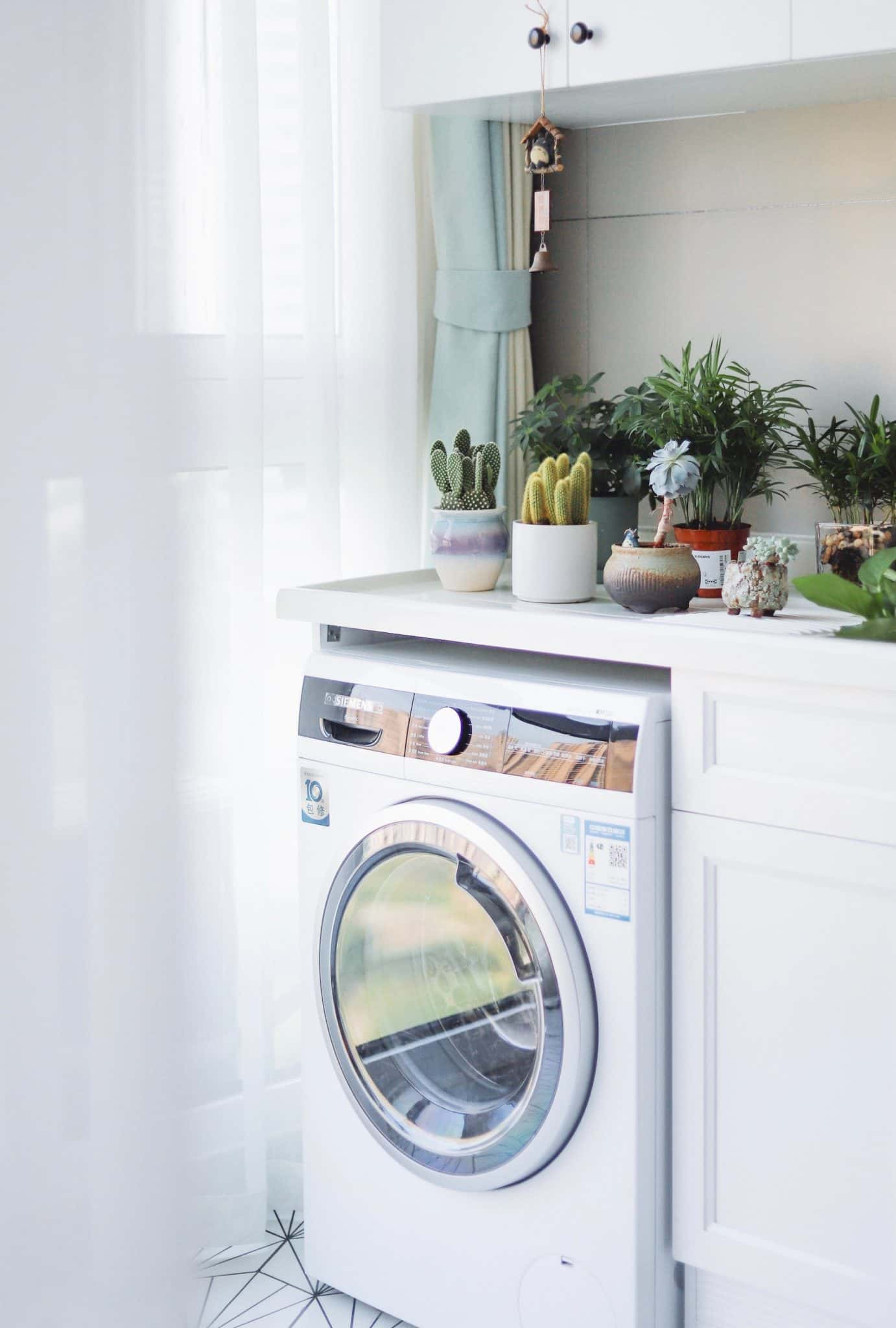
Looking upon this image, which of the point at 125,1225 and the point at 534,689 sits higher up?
the point at 534,689

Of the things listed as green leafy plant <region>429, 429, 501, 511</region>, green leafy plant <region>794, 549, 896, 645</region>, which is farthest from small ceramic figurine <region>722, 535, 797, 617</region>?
green leafy plant <region>429, 429, 501, 511</region>

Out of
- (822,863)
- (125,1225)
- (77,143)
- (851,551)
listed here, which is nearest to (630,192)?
(851,551)

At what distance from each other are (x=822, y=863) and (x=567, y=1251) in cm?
61

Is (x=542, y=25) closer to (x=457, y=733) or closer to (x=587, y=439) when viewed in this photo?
(x=587, y=439)

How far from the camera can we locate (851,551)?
5.65 feet

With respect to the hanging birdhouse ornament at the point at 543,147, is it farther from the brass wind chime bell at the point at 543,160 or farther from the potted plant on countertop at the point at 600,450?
the potted plant on countertop at the point at 600,450

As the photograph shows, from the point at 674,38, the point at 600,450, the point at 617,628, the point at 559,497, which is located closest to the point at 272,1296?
the point at 617,628

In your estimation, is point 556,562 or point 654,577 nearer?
point 654,577

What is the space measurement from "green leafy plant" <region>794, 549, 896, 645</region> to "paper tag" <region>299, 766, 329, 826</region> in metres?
0.74

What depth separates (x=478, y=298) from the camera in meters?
2.23

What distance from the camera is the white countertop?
143 cm

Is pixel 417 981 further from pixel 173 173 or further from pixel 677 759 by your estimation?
pixel 173 173

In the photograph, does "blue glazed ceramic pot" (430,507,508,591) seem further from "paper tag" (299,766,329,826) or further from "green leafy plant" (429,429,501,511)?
"paper tag" (299,766,329,826)

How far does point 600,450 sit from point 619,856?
2.48 ft
